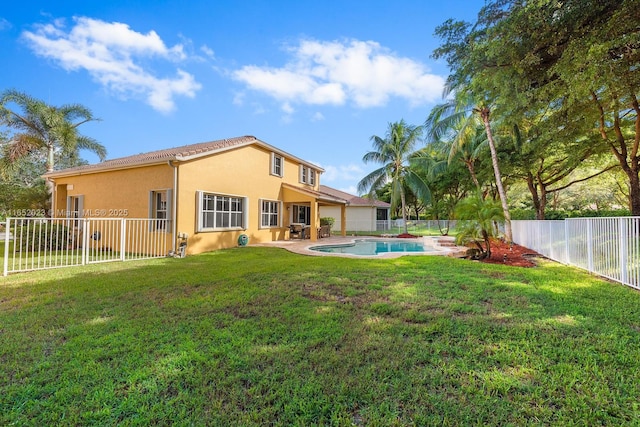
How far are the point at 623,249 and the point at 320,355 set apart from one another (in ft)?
23.6

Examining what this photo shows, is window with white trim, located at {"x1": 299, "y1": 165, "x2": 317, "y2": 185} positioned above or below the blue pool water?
above

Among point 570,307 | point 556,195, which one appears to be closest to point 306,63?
point 570,307

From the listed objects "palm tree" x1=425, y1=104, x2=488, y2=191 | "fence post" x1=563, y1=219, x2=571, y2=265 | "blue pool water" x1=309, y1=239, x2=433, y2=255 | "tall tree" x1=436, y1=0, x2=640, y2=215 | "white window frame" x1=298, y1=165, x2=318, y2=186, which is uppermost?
"palm tree" x1=425, y1=104, x2=488, y2=191

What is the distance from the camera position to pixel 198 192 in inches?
474

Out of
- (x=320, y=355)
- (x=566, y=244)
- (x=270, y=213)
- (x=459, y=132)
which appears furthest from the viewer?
(x=459, y=132)

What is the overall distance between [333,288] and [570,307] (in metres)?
3.99

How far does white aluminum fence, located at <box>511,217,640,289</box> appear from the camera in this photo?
6078mm

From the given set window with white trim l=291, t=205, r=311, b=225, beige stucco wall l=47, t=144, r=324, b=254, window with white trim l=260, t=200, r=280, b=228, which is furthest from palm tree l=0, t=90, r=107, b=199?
window with white trim l=291, t=205, r=311, b=225

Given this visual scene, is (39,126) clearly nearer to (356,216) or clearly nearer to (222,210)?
(222,210)

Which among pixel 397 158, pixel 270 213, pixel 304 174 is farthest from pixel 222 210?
pixel 397 158

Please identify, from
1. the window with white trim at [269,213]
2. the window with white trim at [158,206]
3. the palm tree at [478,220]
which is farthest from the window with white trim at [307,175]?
the palm tree at [478,220]

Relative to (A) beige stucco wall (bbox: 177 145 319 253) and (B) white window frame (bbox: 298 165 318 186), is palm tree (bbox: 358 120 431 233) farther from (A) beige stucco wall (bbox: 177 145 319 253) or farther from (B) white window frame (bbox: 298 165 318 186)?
(A) beige stucco wall (bbox: 177 145 319 253)

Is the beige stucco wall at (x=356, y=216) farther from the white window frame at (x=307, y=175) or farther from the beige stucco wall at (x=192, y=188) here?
the beige stucco wall at (x=192, y=188)

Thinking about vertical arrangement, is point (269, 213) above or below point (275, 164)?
below
